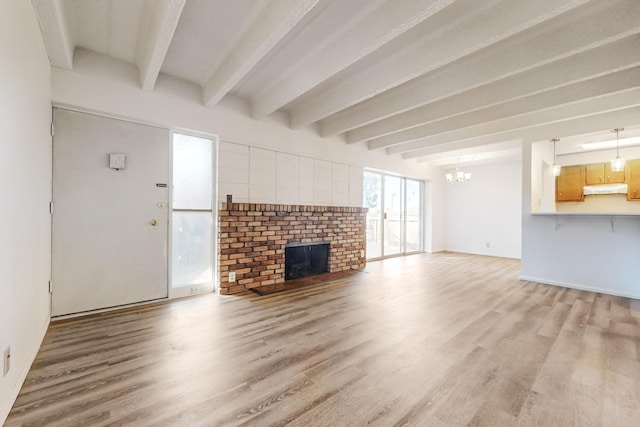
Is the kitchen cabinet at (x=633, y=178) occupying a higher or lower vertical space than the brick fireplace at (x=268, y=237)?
higher

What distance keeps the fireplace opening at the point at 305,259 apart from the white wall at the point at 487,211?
16.7ft

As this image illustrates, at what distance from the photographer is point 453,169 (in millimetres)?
8328

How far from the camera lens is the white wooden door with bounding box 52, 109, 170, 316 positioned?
2.83m

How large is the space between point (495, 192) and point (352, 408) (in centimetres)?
771

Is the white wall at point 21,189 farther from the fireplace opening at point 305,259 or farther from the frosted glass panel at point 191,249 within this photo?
the fireplace opening at point 305,259

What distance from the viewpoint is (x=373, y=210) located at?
666cm

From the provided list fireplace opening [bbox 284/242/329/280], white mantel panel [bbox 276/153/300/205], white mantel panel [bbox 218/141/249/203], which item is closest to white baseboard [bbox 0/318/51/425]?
white mantel panel [bbox 218/141/249/203]

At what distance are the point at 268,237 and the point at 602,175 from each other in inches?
274

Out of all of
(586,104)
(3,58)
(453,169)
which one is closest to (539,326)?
(586,104)

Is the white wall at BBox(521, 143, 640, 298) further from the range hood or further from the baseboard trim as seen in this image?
the range hood

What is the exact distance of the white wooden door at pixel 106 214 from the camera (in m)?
2.83

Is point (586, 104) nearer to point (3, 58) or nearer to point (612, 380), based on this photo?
point (612, 380)

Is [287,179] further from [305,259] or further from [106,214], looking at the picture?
[106,214]

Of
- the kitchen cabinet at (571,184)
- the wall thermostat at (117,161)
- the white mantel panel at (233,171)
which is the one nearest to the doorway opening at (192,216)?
the white mantel panel at (233,171)
